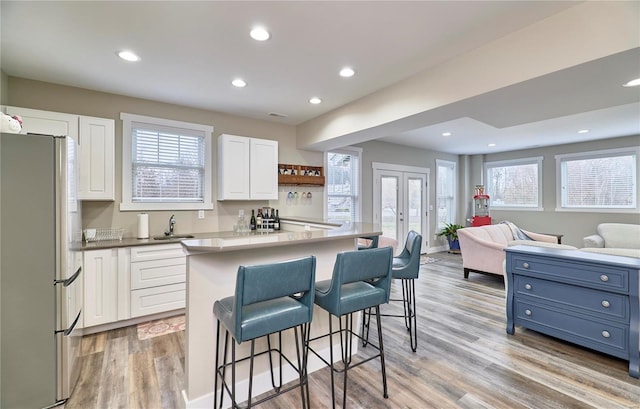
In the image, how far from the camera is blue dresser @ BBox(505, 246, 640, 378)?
7.30ft

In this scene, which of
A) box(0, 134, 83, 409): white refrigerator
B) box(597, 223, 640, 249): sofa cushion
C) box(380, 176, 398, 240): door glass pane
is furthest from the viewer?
box(380, 176, 398, 240): door glass pane

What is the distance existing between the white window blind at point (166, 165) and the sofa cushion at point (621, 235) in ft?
23.6

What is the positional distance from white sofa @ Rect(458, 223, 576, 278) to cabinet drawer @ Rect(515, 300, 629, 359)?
1.74m

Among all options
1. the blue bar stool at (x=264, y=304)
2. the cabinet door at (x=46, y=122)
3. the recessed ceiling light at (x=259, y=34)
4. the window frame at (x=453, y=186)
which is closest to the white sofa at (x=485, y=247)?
the window frame at (x=453, y=186)

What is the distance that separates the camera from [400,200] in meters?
6.50

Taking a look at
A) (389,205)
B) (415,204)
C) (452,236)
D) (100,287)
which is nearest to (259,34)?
(100,287)

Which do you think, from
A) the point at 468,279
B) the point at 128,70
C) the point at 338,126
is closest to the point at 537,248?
the point at 468,279

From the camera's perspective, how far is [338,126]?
3904 millimetres

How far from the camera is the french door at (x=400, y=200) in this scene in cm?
609

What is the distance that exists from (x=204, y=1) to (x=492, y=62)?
2.22 meters

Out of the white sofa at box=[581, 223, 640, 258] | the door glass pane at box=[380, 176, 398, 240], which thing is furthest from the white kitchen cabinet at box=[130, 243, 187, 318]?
the white sofa at box=[581, 223, 640, 258]

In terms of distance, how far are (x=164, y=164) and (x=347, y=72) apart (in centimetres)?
261

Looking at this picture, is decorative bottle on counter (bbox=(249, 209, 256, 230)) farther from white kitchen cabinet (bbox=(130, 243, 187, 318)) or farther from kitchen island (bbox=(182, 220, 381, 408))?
kitchen island (bbox=(182, 220, 381, 408))

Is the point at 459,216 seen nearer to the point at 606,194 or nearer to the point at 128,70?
the point at 606,194
